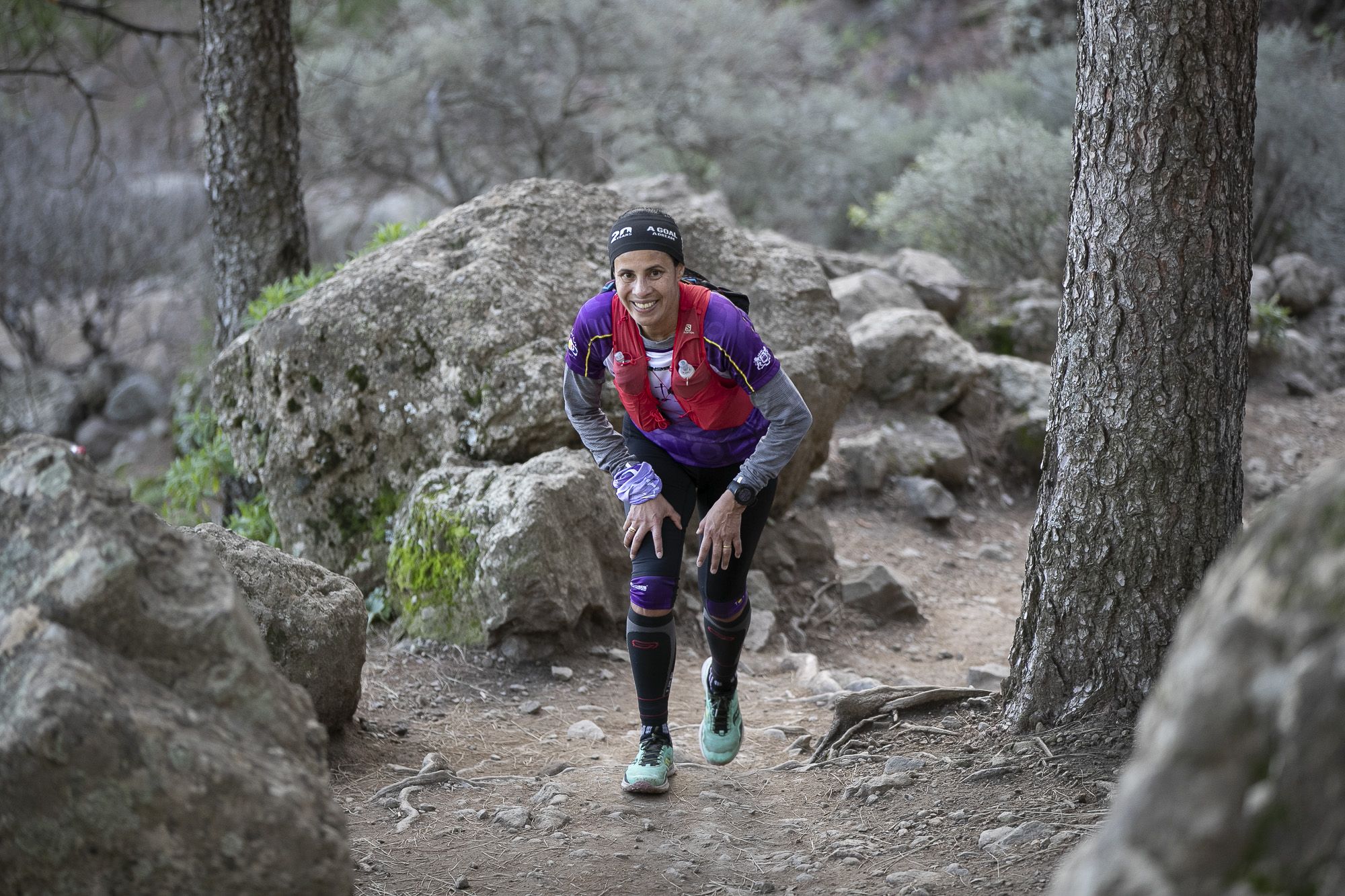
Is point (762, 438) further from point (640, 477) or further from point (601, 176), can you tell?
point (601, 176)

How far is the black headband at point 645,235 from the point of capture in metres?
3.26

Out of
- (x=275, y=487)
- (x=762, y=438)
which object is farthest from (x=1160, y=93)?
(x=275, y=487)

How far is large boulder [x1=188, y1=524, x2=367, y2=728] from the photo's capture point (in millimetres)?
3643

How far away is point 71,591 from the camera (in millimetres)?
2014

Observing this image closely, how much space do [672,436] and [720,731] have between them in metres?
1.07

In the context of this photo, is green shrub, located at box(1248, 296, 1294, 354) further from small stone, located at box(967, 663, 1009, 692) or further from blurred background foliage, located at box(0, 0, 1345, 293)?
small stone, located at box(967, 663, 1009, 692)

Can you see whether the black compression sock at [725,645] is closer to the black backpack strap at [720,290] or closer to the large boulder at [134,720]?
the black backpack strap at [720,290]

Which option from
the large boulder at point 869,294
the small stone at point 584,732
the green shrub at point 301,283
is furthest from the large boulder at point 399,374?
the large boulder at point 869,294

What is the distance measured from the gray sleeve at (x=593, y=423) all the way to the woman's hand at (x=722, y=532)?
35cm

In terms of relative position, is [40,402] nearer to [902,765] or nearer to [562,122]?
[562,122]

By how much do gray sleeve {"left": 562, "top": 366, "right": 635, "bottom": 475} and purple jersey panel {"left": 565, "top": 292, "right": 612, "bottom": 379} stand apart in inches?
2.7

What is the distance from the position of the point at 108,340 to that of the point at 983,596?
16160 mm

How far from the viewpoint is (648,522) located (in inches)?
136

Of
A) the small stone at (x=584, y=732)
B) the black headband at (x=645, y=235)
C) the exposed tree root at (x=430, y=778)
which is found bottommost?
the small stone at (x=584, y=732)
